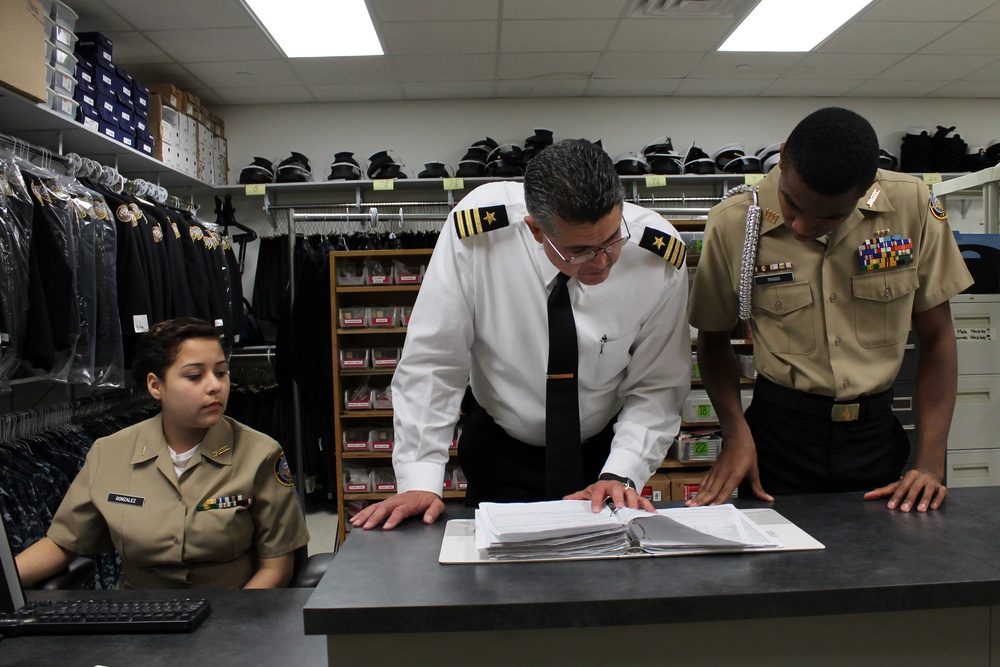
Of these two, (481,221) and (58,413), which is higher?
(481,221)

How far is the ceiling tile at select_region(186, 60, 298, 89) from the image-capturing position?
4.26m

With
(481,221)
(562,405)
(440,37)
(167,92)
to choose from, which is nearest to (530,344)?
(562,405)

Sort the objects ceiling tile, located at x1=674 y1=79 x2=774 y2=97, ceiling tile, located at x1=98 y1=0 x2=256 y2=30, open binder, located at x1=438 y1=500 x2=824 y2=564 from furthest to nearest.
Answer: ceiling tile, located at x1=674 y1=79 x2=774 y2=97 < ceiling tile, located at x1=98 y1=0 x2=256 y2=30 < open binder, located at x1=438 y1=500 x2=824 y2=564

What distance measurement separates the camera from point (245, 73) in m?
4.41

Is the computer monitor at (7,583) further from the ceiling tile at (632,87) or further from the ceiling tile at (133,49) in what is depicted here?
the ceiling tile at (632,87)

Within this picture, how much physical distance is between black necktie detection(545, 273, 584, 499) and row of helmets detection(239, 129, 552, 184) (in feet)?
10.9

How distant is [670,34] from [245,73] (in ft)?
9.38

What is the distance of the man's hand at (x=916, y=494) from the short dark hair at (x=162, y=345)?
1.74 metres

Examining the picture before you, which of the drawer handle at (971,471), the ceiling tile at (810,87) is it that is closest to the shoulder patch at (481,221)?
the drawer handle at (971,471)

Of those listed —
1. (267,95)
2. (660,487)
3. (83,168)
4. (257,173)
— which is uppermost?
(267,95)

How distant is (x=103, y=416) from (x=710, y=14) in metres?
3.97

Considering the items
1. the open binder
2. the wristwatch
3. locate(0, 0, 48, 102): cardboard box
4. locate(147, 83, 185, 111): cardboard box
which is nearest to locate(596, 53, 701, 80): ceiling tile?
locate(147, 83, 185, 111): cardboard box

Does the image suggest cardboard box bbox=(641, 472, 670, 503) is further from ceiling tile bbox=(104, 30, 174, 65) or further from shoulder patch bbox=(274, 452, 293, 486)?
ceiling tile bbox=(104, 30, 174, 65)

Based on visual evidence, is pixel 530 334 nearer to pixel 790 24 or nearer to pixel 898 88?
pixel 790 24
